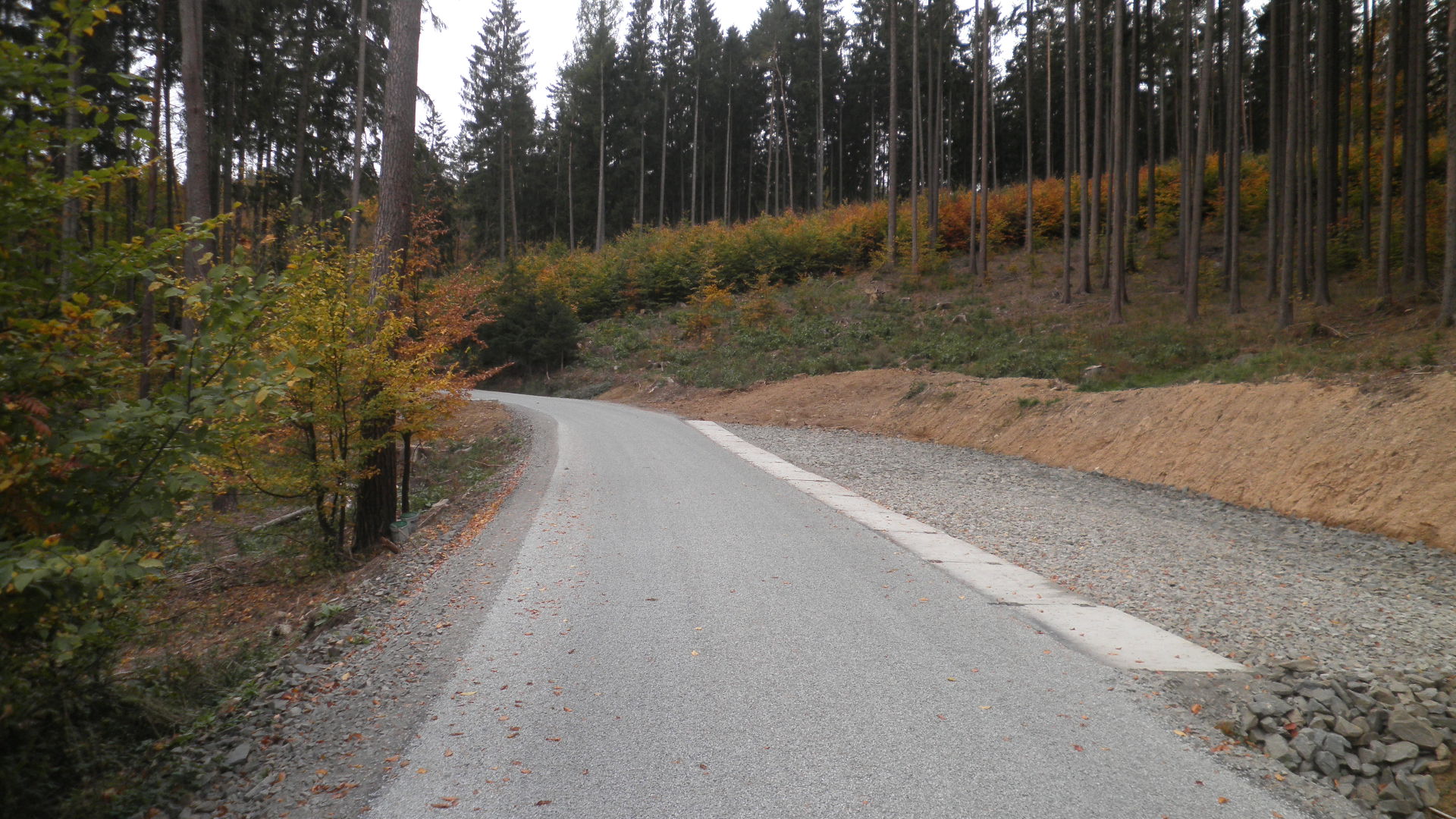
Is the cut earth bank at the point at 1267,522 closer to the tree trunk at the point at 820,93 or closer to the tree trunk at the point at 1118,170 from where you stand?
the tree trunk at the point at 1118,170

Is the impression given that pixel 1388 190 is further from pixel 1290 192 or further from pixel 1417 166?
pixel 1290 192

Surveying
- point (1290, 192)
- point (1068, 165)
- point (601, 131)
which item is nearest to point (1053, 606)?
point (1290, 192)

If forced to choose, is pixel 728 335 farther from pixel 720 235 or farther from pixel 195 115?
pixel 195 115

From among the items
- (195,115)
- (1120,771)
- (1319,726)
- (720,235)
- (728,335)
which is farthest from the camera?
(720,235)

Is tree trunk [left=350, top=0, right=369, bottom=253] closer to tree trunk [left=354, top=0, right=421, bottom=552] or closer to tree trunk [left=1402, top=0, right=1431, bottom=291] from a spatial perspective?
tree trunk [left=354, top=0, right=421, bottom=552]

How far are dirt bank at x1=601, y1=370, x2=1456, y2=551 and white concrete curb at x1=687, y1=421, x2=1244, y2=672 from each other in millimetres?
4837

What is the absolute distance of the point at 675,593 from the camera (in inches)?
235

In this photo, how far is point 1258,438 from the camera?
35.7 feet

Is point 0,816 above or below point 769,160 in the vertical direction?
below

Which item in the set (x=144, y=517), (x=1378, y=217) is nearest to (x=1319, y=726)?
(x=144, y=517)

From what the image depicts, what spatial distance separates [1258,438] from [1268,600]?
20.0 feet

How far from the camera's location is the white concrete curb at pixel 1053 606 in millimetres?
4703

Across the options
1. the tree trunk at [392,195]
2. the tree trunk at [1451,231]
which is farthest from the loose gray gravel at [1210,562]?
the tree trunk at [1451,231]

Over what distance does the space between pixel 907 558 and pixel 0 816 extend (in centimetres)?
620
